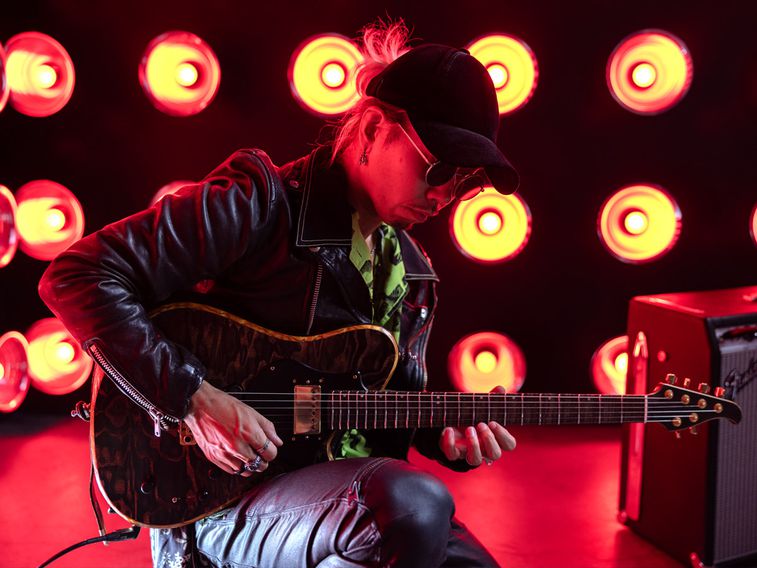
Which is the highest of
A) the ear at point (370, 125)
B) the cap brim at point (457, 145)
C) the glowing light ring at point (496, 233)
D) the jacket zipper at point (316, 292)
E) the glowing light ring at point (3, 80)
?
the glowing light ring at point (3, 80)

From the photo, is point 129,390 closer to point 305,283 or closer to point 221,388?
point 221,388

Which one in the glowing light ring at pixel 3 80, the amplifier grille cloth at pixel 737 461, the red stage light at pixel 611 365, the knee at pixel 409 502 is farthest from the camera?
the red stage light at pixel 611 365

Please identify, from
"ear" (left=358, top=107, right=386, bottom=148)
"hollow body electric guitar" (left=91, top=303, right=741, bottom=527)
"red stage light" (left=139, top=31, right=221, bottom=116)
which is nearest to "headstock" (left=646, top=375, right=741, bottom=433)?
"hollow body electric guitar" (left=91, top=303, right=741, bottom=527)

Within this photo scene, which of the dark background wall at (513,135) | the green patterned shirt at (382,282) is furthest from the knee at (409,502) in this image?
the dark background wall at (513,135)

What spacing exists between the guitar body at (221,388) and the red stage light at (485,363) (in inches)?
59.5

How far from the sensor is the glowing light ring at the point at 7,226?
2449 millimetres

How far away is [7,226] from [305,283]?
160 centimetres

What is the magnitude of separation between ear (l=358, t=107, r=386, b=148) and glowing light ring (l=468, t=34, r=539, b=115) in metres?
1.37

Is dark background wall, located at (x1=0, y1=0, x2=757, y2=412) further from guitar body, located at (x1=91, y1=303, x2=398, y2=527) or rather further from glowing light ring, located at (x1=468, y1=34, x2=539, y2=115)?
guitar body, located at (x1=91, y1=303, x2=398, y2=527)

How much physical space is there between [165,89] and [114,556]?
60.4 inches

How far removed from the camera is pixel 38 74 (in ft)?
8.32

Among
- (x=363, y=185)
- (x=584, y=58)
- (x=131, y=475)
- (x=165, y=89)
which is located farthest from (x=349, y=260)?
(x=584, y=58)

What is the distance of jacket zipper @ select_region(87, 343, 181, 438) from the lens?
1.18 m

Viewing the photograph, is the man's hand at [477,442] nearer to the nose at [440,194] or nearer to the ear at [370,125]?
the nose at [440,194]
